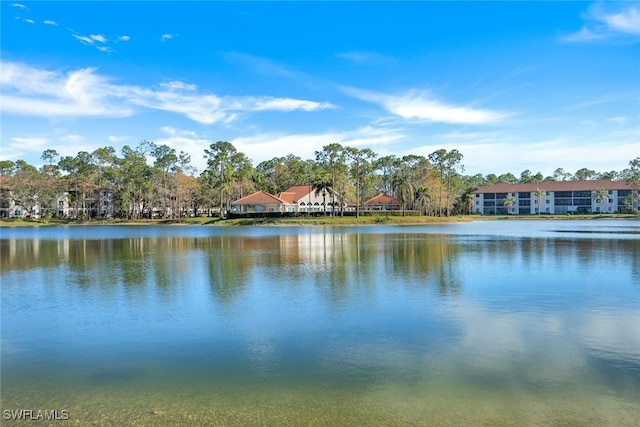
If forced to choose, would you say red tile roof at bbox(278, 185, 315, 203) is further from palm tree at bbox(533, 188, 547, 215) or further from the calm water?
the calm water

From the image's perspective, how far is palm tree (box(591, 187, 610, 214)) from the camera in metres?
126

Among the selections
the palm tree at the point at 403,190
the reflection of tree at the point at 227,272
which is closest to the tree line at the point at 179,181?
the palm tree at the point at 403,190

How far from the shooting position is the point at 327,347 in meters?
10.9

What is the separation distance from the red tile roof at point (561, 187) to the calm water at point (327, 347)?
125 m

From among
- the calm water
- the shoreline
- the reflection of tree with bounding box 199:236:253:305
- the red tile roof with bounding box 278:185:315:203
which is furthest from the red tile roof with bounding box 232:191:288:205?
the calm water

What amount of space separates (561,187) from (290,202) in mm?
84317

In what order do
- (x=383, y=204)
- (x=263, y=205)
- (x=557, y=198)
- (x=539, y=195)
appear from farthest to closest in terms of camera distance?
(x=557, y=198), (x=539, y=195), (x=383, y=204), (x=263, y=205)

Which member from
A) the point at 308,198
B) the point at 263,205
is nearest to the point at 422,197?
the point at 308,198

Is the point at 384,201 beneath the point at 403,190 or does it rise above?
beneath

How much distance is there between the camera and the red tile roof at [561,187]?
131 metres

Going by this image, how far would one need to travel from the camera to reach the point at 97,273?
23500 mm

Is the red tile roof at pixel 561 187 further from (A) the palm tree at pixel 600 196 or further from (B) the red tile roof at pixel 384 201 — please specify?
(B) the red tile roof at pixel 384 201

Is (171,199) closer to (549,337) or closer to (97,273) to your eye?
(97,273)

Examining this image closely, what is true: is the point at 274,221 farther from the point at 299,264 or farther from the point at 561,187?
the point at 561,187
